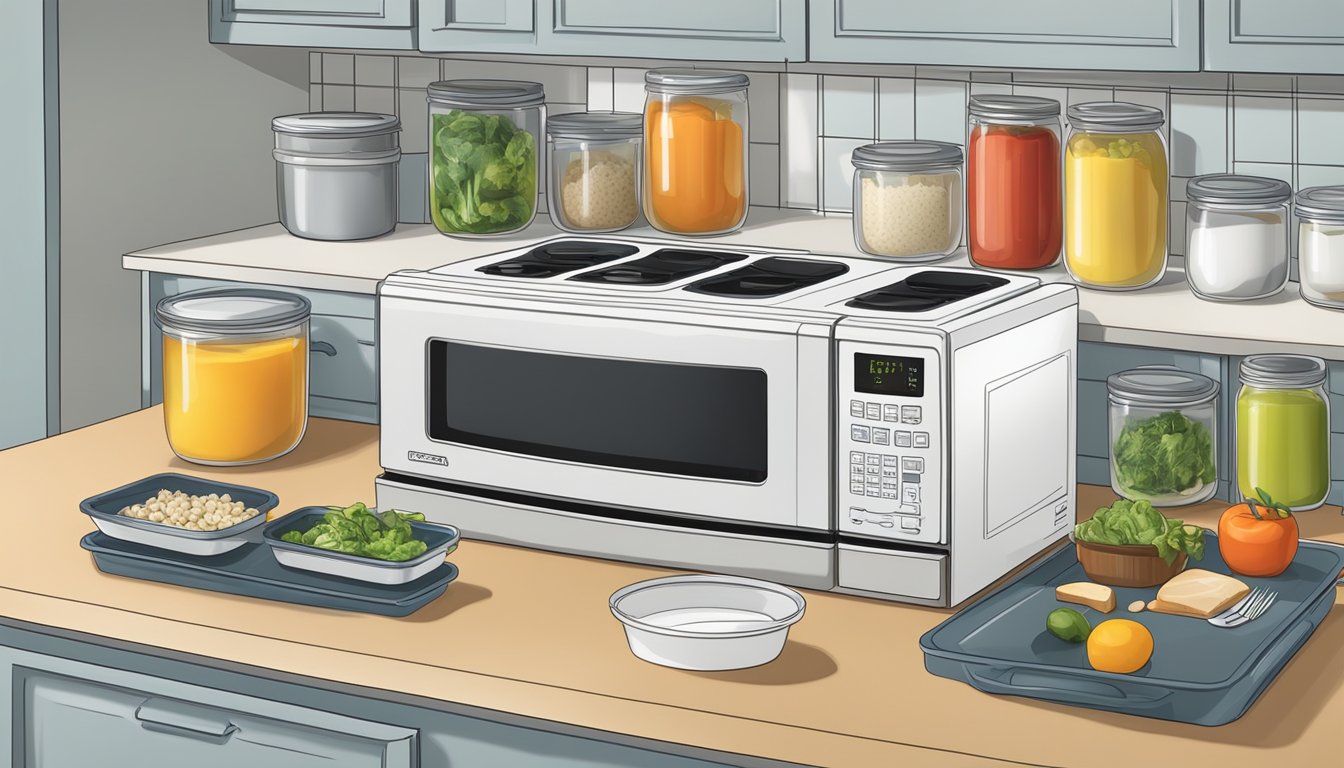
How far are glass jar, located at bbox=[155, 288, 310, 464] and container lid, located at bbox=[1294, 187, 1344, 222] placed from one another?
1282 millimetres

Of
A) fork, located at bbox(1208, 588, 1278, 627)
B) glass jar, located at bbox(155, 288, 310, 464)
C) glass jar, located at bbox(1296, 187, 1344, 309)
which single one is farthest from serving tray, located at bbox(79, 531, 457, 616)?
glass jar, located at bbox(1296, 187, 1344, 309)

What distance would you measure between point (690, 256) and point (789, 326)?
39 cm

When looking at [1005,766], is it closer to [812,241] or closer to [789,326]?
[789,326]

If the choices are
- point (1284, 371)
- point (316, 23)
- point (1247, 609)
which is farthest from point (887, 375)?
point (316, 23)

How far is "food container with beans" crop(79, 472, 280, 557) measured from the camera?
178cm

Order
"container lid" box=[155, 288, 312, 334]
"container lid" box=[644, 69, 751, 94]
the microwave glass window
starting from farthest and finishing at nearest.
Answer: "container lid" box=[644, 69, 751, 94] < "container lid" box=[155, 288, 312, 334] < the microwave glass window

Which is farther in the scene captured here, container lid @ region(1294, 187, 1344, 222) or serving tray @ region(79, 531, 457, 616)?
container lid @ region(1294, 187, 1344, 222)

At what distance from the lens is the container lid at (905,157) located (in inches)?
88.4

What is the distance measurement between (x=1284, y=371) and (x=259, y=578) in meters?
1.17

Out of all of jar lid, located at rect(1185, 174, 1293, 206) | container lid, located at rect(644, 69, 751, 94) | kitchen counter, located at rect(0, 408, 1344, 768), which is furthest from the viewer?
container lid, located at rect(644, 69, 751, 94)

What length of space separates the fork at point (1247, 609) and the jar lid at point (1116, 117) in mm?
675

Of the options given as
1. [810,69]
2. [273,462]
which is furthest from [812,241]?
[273,462]

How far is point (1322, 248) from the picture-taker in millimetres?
2023

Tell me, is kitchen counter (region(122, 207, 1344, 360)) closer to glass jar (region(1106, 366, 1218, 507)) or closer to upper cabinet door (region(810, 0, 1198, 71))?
glass jar (region(1106, 366, 1218, 507))
